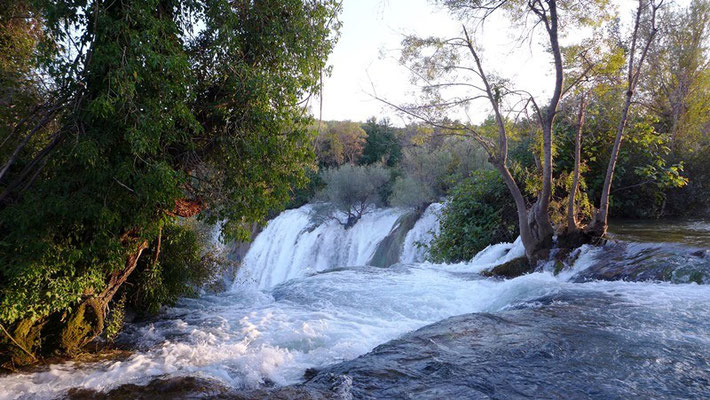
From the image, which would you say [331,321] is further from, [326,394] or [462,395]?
[462,395]

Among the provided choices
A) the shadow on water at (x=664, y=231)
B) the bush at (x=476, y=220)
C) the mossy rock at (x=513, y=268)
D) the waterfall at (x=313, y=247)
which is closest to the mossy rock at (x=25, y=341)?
the mossy rock at (x=513, y=268)

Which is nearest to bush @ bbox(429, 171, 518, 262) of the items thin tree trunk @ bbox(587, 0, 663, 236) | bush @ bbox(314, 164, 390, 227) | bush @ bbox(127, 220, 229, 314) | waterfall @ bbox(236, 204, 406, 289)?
thin tree trunk @ bbox(587, 0, 663, 236)

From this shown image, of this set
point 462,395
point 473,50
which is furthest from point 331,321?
point 473,50

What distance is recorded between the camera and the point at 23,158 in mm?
5703

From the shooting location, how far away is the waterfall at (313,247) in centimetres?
2142

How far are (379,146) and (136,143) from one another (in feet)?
112

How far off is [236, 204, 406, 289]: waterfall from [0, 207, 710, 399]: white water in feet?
26.2

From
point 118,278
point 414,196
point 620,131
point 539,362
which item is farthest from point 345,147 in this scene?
point 539,362

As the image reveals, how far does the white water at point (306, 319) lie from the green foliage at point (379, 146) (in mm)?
24141

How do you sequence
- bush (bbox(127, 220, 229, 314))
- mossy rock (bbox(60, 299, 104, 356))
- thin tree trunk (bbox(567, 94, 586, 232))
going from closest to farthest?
mossy rock (bbox(60, 299, 104, 356)) → bush (bbox(127, 220, 229, 314)) → thin tree trunk (bbox(567, 94, 586, 232))

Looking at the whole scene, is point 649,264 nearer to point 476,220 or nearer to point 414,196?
point 476,220

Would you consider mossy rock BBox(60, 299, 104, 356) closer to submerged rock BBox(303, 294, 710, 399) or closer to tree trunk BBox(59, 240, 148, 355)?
tree trunk BBox(59, 240, 148, 355)

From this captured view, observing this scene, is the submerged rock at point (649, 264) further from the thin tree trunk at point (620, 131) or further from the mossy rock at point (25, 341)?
the mossy rock at point (25, 341)

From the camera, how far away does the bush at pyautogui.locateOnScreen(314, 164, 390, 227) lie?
24.2 meters
